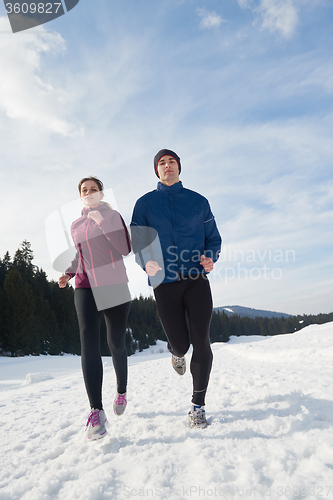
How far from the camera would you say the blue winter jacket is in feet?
10.1

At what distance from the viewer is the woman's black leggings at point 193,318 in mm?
2861

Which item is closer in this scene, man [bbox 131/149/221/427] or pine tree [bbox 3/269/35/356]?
man [bbox 131/149/221/427]

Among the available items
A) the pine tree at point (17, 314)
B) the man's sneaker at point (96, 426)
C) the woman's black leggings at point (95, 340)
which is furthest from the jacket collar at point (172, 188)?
the pine tree at point (17, 314)

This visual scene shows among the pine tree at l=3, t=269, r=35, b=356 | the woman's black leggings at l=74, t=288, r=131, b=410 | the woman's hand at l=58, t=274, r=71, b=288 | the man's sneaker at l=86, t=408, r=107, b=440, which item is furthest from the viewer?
the pine tree at l=3, t=269, r=35, b=356

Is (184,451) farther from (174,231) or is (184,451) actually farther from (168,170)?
(168,170)

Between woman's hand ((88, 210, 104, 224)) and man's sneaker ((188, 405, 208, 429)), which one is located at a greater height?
woman's hand ((88, 210, 104, 224))

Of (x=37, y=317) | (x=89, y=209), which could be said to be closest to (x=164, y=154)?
(x=89, y=209)

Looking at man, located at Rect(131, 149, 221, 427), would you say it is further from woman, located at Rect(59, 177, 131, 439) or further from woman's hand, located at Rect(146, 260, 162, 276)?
woman, located at Rect(59, 177, 131, 439)

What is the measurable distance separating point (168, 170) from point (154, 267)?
3.75 feet

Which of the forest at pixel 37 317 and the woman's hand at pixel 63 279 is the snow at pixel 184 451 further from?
the forest at pixel 37 317

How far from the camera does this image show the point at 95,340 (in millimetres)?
2887

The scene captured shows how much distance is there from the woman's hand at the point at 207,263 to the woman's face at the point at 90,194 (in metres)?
1.36

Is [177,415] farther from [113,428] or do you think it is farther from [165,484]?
[165,484]

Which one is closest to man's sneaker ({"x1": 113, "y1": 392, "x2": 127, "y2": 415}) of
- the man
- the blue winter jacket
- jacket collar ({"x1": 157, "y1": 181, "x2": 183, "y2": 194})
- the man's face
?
the man
